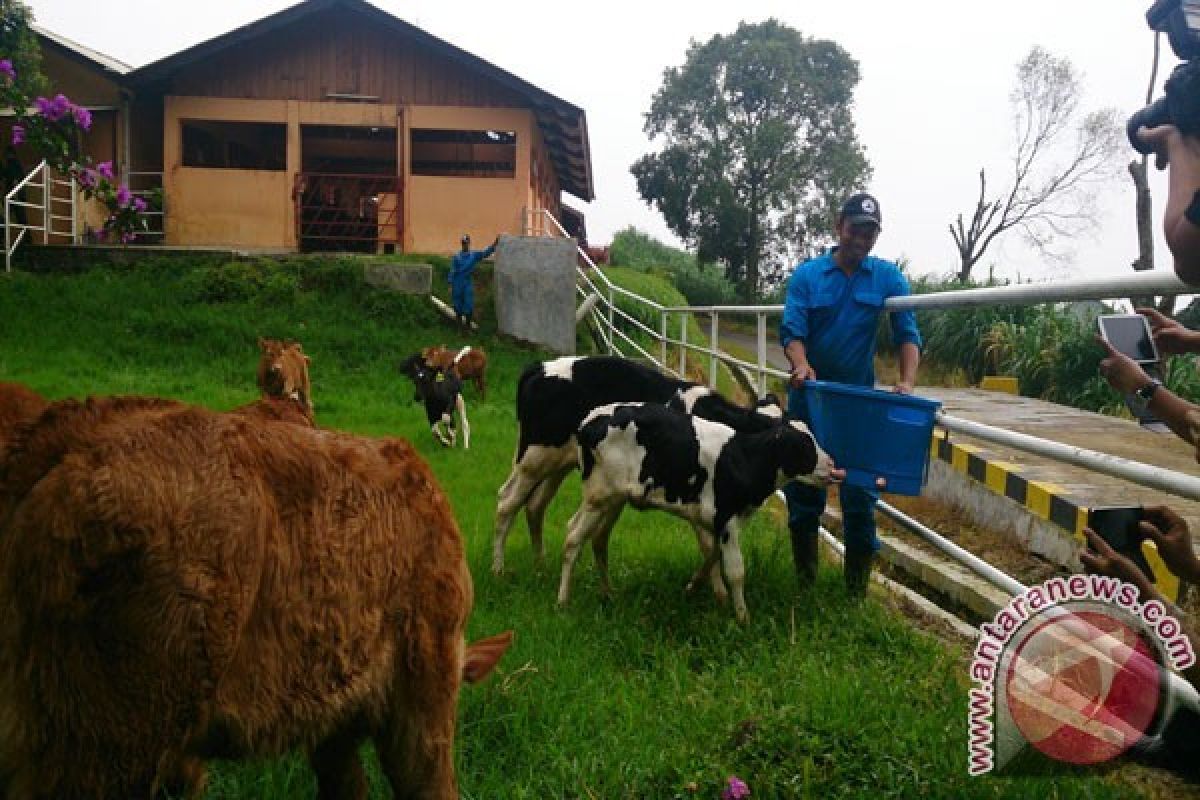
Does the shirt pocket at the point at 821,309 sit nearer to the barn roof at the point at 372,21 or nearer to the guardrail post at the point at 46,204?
the barn roof at the point at 372,21

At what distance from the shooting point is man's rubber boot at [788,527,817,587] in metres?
5.03

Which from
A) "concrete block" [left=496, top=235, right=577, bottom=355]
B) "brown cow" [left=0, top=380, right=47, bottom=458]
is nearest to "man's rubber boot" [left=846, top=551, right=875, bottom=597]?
"brown cow" [left=0, top=380, right=47, bottom=458]

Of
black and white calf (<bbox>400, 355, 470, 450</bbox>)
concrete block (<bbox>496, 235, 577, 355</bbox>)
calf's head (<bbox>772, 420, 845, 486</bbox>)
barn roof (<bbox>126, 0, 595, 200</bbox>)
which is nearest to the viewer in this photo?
calf's head (<bbox>772, 420, 845, 486</bbox>)

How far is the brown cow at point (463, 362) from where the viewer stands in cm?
1023

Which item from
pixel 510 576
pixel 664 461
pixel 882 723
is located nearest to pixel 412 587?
pixel 882 723

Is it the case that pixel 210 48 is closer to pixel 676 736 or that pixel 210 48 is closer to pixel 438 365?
pixel 438 365

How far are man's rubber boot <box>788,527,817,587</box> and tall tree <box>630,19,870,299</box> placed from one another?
31.1 m

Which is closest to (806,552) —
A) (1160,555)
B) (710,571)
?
(710,571)

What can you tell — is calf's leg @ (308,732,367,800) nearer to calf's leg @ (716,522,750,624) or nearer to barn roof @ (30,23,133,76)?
calf's leg @ (716,522,750,624)

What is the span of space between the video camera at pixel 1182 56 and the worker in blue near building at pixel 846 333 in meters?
2.95

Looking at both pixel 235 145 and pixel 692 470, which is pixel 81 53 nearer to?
pixel 235 145

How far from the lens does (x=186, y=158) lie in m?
22.0

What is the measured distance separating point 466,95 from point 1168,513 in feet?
65.2

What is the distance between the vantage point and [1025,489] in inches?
245
